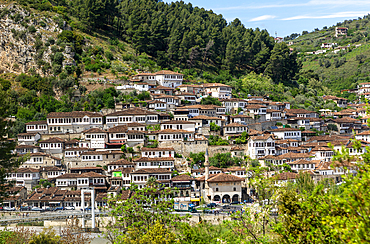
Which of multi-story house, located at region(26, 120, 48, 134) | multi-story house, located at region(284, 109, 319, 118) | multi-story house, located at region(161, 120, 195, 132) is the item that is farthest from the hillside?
multi-story house, located at region(26, 120, 48, 134)

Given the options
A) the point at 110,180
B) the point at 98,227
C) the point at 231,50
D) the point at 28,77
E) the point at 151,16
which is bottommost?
the point at 98,227

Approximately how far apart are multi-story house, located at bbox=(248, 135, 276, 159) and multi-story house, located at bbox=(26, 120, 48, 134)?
29.1 metres

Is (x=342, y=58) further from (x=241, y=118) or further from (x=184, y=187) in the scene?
(x=184, y=187)

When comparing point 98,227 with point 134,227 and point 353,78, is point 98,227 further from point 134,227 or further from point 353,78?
point 353,78

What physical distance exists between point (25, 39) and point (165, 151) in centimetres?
4164

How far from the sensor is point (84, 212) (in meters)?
41.8

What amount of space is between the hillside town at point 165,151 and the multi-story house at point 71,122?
0.14 meters

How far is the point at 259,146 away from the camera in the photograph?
5153 centimetres

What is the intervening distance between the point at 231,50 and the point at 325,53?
75.4 metres

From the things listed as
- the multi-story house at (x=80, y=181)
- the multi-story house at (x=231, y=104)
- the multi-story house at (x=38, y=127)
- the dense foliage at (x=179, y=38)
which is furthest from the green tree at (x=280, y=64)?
the multi-story house at (x=80, y=181)

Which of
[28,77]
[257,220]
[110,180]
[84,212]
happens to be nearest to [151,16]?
[28,77]

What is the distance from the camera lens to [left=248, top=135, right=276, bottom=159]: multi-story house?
5141 centimetres

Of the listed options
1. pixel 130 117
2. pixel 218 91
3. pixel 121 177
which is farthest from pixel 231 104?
pixel 121 177

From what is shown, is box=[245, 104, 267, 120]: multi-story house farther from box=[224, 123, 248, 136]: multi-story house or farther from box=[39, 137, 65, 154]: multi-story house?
box=[39, 137, 65, 154]: multi-story house
